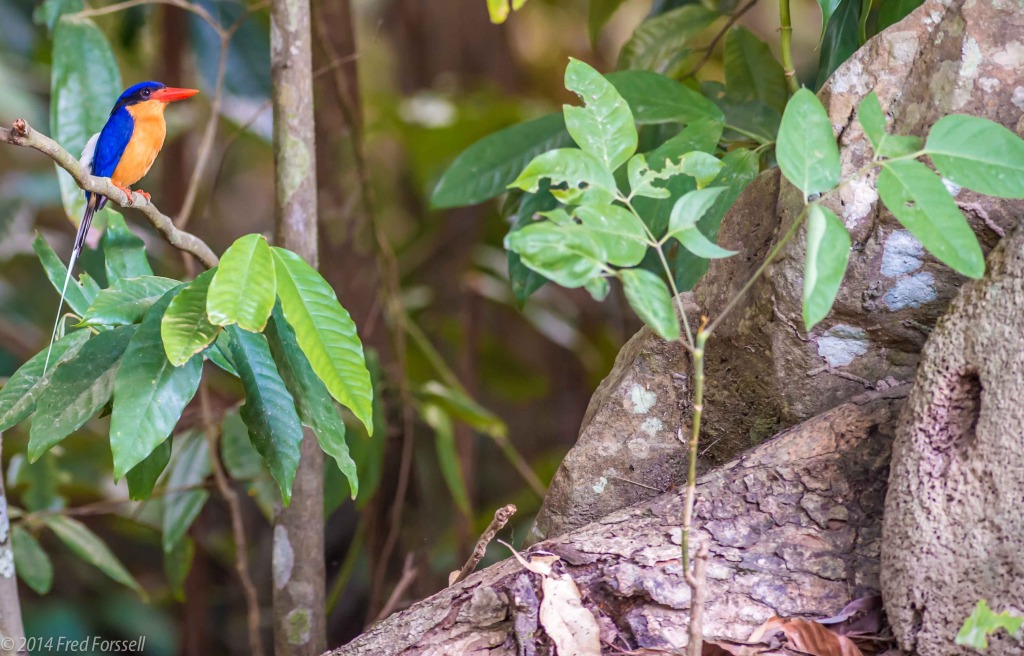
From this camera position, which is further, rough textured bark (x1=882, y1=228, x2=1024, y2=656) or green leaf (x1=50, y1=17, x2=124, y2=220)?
green leaf (x1=50, y1=17, x2=124, y2=220)

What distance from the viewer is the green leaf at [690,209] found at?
43.8 inches

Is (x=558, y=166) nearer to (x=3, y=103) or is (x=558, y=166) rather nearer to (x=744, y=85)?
(x=744, y=85)

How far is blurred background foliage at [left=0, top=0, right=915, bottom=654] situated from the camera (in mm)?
3055

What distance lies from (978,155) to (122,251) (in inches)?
57.4

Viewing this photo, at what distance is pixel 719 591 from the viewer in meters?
1.35

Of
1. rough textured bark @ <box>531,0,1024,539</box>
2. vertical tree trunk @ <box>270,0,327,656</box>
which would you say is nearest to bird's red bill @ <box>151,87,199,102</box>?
vertical tree trunk @ <box>270,0,327,656</box>

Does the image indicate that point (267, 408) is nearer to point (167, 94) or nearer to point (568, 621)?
point (568, 621)

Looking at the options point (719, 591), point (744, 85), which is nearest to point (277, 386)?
point (719, 591)

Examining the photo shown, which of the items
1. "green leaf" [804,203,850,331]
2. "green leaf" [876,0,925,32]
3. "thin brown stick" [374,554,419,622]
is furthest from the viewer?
"thin brown stick" [374,554,419,622]

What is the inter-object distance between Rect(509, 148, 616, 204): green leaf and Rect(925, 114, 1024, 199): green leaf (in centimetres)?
40

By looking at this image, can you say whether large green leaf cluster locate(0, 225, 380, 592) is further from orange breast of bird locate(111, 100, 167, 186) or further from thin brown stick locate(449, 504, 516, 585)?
orange breast of bird locate(111, 100, 167, 186)

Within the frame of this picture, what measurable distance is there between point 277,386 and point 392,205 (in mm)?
4785

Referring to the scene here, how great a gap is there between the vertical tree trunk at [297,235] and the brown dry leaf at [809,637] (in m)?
1.03

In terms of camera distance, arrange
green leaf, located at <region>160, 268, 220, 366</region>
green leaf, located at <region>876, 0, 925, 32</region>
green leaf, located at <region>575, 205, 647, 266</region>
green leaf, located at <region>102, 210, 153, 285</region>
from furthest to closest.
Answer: green leaf, located at <region>876, 0, 925, 32</region> < green leaf, located at <region>102, 210, 153, 285</region> < green leaf, located at <region>160, 268, 220, 366</region> < green leaf, located at <region>575, 205, 647, 266</region>
